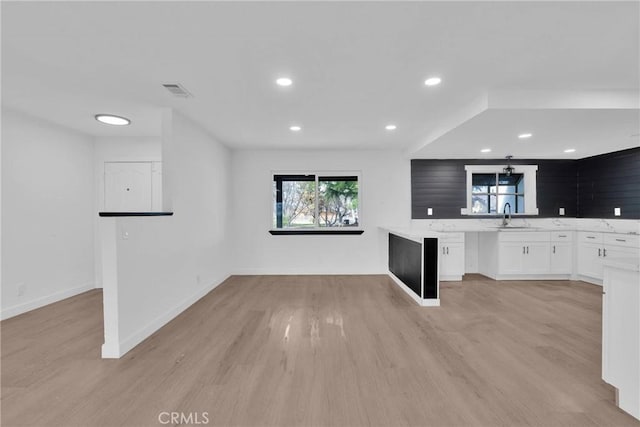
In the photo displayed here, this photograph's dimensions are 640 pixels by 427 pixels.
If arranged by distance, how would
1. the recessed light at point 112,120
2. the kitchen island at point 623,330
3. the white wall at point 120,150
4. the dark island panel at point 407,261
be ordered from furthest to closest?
the white wall at point 120,150
the dark island panel at point 407,261
the recessed light at point 112,120
the kitchen island at point 623,330

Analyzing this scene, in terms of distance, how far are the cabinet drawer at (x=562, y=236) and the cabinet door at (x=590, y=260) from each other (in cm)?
20

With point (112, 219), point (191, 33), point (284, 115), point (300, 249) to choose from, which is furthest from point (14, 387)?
point (300, 249)

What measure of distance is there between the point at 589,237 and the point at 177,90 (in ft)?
21.4

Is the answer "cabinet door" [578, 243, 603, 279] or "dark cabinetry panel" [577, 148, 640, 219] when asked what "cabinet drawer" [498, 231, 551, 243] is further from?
"dark cabinetry panel" [577, 148, 640, 219]

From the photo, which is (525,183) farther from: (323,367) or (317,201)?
(323,367)

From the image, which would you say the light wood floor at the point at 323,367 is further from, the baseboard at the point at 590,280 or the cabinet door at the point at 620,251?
the baseboard at the point at 590,280

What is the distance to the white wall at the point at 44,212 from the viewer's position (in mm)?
3340

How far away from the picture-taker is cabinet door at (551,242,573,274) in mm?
4980

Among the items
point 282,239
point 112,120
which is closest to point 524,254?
point 282,239

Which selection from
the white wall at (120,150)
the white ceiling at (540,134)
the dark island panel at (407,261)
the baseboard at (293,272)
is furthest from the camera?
the baseboard at (293,272)

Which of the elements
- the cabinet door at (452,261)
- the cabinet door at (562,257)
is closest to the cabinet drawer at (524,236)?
the cabinet door at (562,257)

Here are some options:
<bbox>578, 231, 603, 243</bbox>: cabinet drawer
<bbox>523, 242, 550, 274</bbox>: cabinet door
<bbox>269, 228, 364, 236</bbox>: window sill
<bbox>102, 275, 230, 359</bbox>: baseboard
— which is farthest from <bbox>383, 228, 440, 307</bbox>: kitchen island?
<bbox>578, 231, 603, 243</bbox>: cabinet drawer

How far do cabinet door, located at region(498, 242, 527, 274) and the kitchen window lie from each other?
265 cm

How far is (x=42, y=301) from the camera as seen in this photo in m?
3.66
